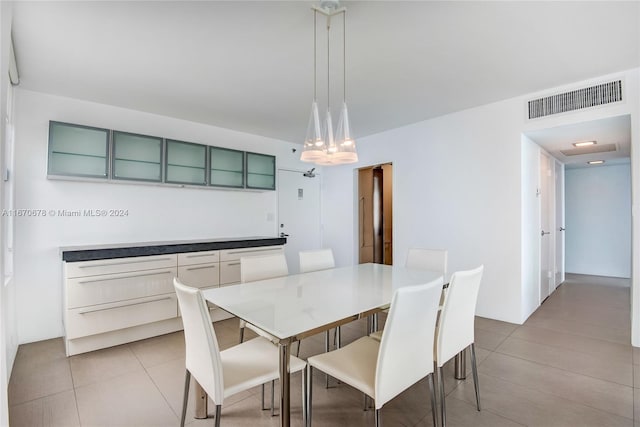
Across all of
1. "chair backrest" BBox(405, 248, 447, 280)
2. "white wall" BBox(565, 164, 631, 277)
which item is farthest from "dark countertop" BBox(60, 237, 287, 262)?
"white wall" BBox(565, 164, 631, 277)

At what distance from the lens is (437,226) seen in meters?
3.94

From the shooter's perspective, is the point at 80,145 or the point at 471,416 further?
the point at 80,145

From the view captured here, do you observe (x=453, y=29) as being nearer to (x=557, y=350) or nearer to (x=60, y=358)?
(x=557, y=350)

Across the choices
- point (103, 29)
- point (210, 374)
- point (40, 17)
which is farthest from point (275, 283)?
point (40, 17)

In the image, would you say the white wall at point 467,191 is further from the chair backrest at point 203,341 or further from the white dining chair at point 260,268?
the chair backrest at point 203,341

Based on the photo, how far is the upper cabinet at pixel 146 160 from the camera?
2.86m

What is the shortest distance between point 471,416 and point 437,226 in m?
2.46

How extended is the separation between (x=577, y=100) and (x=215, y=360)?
3.75m

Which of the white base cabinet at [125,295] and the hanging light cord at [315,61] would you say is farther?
the white base cabinet at [125,295]

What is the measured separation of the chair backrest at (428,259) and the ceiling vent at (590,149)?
279 cm

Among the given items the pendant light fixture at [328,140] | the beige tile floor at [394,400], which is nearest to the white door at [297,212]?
the beige tile floor at [394,400]

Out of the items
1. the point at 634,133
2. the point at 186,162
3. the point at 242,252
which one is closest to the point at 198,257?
the point at 242,252

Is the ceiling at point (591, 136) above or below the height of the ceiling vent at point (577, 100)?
below

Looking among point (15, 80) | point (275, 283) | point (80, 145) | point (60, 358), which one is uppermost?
point (15, 80)
